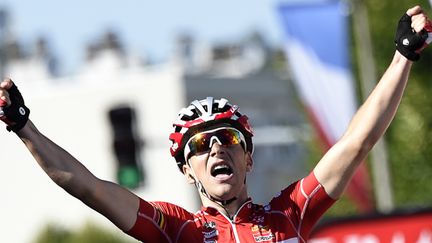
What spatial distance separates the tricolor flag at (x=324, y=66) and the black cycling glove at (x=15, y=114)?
13.4 metres

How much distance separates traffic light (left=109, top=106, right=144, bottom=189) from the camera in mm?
23203

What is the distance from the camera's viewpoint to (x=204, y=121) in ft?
24.5

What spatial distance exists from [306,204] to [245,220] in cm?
32

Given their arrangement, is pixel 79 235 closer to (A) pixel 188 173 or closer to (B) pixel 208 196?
(A) pixel 188 173

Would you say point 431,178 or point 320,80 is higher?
point 320,80

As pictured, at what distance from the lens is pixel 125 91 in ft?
261

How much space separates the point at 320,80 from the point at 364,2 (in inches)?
680

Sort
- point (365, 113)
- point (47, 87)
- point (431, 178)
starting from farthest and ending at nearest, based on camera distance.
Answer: point (47, 87) < point (431, 178) < point (365, 113)

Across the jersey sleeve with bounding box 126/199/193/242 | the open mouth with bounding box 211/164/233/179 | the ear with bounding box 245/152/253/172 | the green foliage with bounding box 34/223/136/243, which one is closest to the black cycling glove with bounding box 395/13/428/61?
the ear with bounding box 245/152/253/172

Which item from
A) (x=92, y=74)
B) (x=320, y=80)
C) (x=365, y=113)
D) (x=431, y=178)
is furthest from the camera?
(x=92, y=74)

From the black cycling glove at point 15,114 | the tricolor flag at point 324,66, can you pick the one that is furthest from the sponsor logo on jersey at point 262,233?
the tricolor flag at point 324,66

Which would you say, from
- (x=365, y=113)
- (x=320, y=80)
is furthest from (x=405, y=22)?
(x=320, y=80)

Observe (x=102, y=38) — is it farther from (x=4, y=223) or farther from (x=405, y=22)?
(x=405, y=22)

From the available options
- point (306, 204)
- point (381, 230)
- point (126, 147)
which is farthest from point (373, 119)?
point (126, 147)
